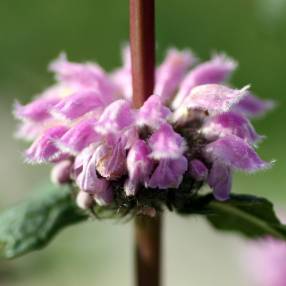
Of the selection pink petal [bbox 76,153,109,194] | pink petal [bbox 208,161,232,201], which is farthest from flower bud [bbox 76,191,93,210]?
pink petal [bbox 208,161,232,201]

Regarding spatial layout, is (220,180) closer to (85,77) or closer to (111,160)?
(111,160)

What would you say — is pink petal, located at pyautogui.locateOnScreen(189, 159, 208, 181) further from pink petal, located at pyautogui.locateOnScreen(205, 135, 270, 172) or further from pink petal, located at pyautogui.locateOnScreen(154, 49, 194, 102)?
pink petal, located at pyautogui.locateOnScreen(154, 49, 194, 102)

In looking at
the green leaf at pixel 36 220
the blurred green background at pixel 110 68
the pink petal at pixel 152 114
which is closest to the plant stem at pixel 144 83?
the pink petal at pixel 152 114

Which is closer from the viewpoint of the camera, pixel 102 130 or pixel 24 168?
pixel 102 130

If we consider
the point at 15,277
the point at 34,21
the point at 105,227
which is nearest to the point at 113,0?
the point at 34,21

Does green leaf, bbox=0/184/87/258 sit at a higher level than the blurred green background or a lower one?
lower

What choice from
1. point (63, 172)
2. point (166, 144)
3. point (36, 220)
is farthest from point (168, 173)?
point (36, 220)

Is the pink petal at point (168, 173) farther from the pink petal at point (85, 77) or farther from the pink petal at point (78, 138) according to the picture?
the pink petal at point (85, 77)

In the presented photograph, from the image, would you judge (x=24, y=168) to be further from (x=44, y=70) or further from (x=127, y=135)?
(x=127, y=135)
